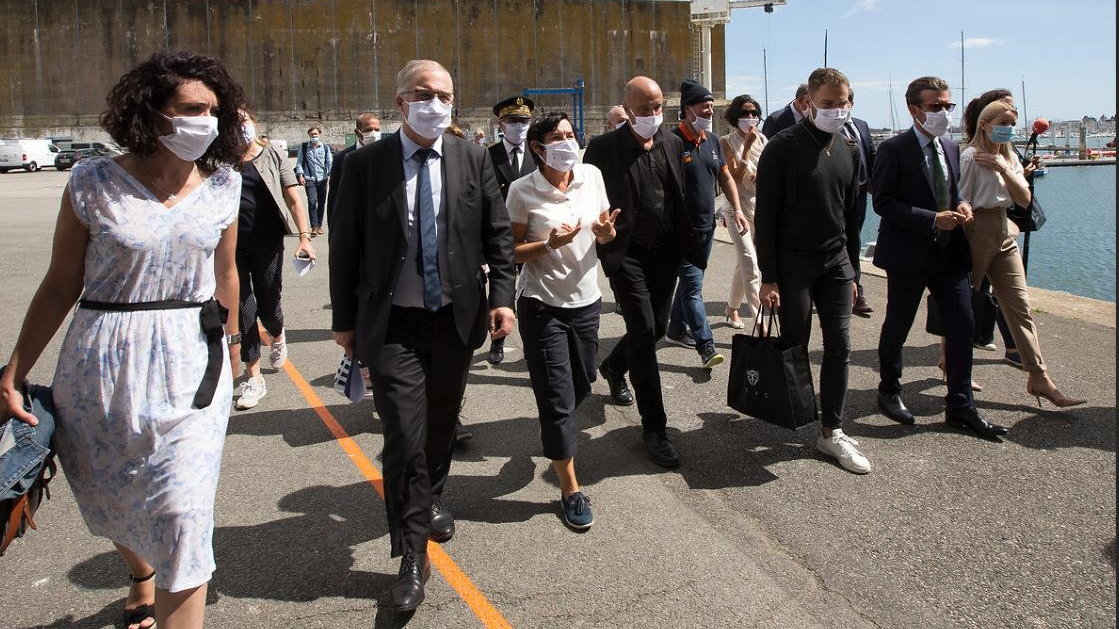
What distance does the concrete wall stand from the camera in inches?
2539

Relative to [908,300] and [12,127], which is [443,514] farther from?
[12,127]

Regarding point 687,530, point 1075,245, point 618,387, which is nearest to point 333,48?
point 1075,245

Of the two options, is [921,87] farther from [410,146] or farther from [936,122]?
[410,146]

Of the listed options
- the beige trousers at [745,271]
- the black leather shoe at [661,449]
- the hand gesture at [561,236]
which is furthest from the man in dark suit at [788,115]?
the hand gesture at [561,236]

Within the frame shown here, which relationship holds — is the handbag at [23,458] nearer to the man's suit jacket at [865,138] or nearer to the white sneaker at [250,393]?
the white sneaker at [250,393]

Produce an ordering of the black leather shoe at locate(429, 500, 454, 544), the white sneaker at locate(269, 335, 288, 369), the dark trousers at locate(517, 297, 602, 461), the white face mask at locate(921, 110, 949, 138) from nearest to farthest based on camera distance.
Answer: the black leather shoe at locate(429, 500, 454, 544), the dark trousers at locate(517, 297, 602, 461), the white face mask at locate(921, 110, 949, 138), the white sneaker at locate(269, 335, 288, 369)

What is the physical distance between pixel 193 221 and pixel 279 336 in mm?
4074

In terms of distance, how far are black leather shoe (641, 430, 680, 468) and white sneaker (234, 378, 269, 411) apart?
9.06 ft

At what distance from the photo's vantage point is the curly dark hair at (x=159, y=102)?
2910 mm

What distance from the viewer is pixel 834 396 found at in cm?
521

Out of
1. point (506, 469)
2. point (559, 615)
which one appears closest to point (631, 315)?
point (506, 469)

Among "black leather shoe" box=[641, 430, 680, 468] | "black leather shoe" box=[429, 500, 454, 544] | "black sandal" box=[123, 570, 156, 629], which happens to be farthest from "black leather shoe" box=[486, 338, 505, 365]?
"black sandal" box=[123, 570, 156, 629]

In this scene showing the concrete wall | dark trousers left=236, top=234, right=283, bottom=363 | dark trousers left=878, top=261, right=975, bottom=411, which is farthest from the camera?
the concrete wall

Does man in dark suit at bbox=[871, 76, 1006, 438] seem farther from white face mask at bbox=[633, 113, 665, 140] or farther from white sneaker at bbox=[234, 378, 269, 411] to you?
white sneaker at bbox=[234, 378, 269, 411]
